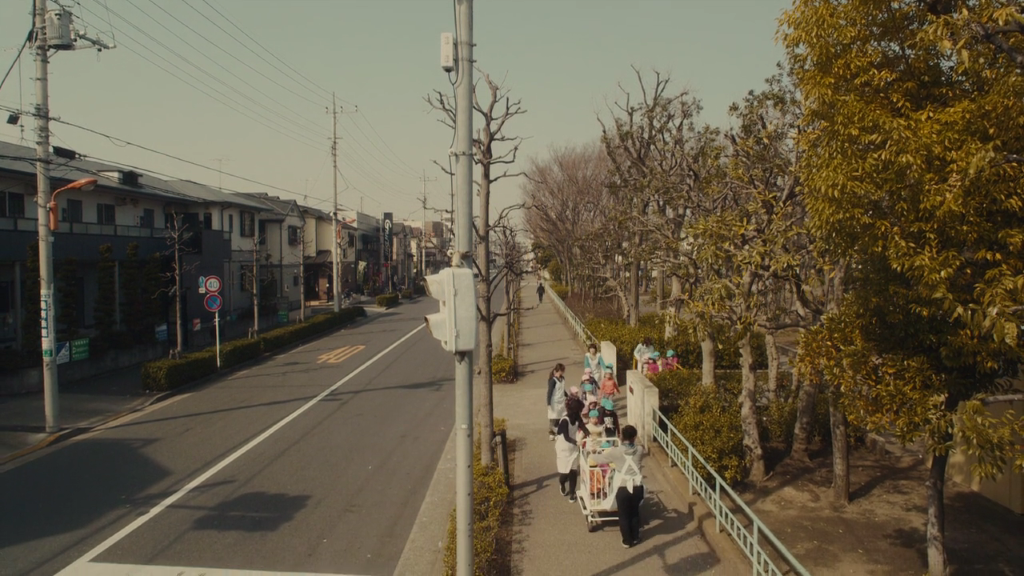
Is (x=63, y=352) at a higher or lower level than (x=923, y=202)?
lower

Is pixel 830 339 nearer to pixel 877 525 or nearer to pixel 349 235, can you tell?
pixel 877 525

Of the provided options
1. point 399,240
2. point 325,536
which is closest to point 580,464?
point 325,536

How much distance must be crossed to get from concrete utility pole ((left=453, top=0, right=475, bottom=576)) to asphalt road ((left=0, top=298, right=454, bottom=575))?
9.90 feet

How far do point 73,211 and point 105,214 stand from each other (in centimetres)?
180

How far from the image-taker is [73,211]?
25.3 meters

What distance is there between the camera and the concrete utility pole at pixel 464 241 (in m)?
5.68

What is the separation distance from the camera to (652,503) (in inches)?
387

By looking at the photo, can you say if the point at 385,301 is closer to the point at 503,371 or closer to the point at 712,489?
the point at 503,371

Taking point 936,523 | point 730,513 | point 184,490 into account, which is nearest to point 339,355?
point 184,490

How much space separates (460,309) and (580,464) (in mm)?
5029

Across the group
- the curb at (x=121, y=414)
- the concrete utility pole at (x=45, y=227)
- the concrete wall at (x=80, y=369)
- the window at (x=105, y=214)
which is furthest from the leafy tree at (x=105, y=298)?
the concrete utility pole at (x=45, y=227)

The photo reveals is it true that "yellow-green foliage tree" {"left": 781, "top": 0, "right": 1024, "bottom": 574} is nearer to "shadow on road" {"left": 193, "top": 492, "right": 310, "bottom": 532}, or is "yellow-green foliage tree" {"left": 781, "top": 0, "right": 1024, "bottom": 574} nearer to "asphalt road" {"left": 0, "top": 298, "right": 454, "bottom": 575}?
"asphalt road" {"left": 0, "top": 298, "right": 454, "bottom": 575}

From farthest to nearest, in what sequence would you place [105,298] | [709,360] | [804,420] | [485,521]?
[105,298]
[709,360]
[804,420]
[485,521]

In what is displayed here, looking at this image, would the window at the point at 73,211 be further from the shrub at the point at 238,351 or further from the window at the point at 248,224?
the window at the point at 248,224
